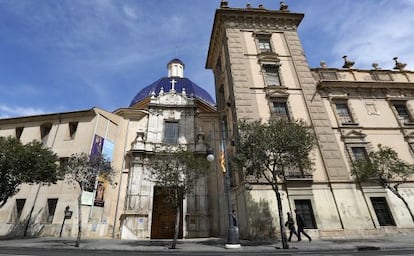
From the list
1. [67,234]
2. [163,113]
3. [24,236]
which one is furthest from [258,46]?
[24,236]

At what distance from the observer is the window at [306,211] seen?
14.5 metres

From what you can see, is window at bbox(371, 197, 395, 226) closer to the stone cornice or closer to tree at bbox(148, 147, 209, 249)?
tree at bbox(148, 147, 209, 249)

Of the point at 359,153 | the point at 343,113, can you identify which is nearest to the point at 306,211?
the point at 359,153

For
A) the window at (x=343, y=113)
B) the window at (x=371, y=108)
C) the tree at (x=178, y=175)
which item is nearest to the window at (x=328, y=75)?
the window at (x=343, y=113)

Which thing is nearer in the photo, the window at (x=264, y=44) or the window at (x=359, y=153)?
the window at (x=359, y=153)

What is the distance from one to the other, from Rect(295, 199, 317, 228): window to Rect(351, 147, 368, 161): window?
5439 millimetres

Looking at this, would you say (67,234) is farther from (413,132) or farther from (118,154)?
(413,132)

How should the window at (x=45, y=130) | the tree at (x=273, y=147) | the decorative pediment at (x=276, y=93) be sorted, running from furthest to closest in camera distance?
the window at (x=45, y=130)
the decorative pediment at (x=276, y=93)
the tree at (x=273, y=147)

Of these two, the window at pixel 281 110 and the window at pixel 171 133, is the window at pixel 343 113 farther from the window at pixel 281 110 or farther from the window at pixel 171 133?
the window at pixel 171 133

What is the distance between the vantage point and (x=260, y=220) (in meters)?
14.0

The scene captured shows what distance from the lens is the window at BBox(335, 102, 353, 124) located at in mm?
18745

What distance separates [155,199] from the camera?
2081cm

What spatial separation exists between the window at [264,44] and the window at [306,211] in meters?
13.3

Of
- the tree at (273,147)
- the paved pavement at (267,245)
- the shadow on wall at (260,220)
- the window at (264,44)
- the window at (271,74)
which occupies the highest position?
the window at (264,44)
